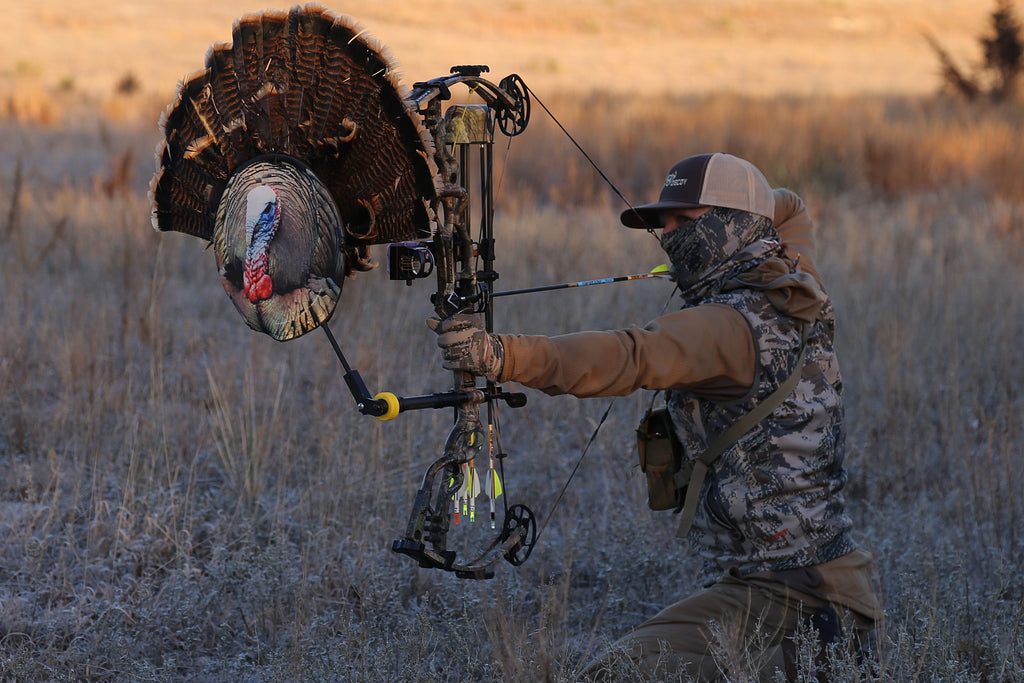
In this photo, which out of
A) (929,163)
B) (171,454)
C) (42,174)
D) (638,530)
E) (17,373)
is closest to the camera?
(638,530)

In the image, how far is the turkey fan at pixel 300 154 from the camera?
109 inches

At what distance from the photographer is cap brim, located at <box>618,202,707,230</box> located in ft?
11.5

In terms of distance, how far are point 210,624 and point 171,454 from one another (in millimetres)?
1474

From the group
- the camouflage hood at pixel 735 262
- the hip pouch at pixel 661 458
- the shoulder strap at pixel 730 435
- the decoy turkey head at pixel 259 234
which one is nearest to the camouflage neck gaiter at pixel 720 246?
the camouflage hood at pixel 735 262

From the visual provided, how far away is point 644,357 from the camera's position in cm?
301

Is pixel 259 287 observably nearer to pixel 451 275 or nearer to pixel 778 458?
pixel 451 275

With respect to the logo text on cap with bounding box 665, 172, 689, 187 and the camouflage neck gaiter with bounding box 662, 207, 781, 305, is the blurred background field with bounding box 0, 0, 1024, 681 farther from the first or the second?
the logo text on cap with bounding box 665, 172, 689, 187

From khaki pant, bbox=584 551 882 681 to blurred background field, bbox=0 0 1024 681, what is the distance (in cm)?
17

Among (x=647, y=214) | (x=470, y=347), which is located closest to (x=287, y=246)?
(x=470, y=347)

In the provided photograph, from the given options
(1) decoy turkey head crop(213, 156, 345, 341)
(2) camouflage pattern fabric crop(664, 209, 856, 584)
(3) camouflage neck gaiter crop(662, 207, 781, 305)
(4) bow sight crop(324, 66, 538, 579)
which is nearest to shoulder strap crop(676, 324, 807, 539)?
(2) camouflage pattern fabric crop(664, 209, 856, 584)

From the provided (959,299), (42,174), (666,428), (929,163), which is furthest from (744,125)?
(666,428)

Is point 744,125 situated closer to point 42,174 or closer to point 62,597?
point 42,174

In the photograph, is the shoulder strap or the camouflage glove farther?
the shoulder strap

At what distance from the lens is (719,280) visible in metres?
3.51
